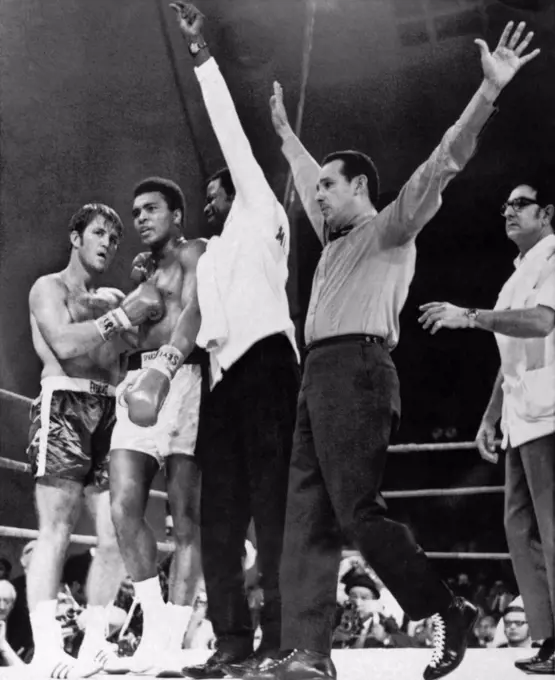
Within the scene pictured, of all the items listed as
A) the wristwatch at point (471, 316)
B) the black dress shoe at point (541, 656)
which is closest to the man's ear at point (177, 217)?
the wristwatch at point (471, 316)

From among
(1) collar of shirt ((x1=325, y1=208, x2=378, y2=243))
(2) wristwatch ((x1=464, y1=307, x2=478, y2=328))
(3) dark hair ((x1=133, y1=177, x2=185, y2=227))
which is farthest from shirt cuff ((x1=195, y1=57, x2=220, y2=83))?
(2) wristwatch ((x1=464, y1=307, x2=478, y2=328))

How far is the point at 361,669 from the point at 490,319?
91 centimetres

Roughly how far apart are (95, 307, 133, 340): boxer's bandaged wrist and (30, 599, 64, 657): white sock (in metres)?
0.73

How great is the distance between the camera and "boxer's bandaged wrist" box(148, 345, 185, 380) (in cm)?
229

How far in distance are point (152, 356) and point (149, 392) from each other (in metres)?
0.28

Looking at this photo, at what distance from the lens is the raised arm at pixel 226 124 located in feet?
7.72

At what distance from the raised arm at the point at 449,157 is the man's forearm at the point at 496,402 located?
0.56 meters

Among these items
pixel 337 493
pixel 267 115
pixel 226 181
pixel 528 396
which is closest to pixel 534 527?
pixel 528 396

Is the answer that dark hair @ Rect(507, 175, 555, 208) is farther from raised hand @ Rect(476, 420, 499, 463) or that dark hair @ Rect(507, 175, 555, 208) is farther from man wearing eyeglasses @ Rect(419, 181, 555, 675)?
raised hand @ Rect(476, 420, 499, 463)

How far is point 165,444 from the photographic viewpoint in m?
2.43

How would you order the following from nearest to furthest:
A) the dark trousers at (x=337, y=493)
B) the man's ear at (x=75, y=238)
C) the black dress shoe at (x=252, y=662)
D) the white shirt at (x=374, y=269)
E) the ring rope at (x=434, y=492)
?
the dark trousers at (x=337, y=493)
the white shirt at (x=374, y=269)
the black dress shoe at (x=252, y=662)
the ring rope at (x=434, y=492)
the man's ear at (x=75, y=238)

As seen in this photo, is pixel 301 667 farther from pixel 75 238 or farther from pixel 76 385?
pixel 75 238

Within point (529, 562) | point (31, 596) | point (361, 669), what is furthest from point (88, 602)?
point (529, 562)

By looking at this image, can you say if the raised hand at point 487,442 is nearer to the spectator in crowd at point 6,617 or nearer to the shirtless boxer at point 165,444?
the shirtless boxer at point 165,444
